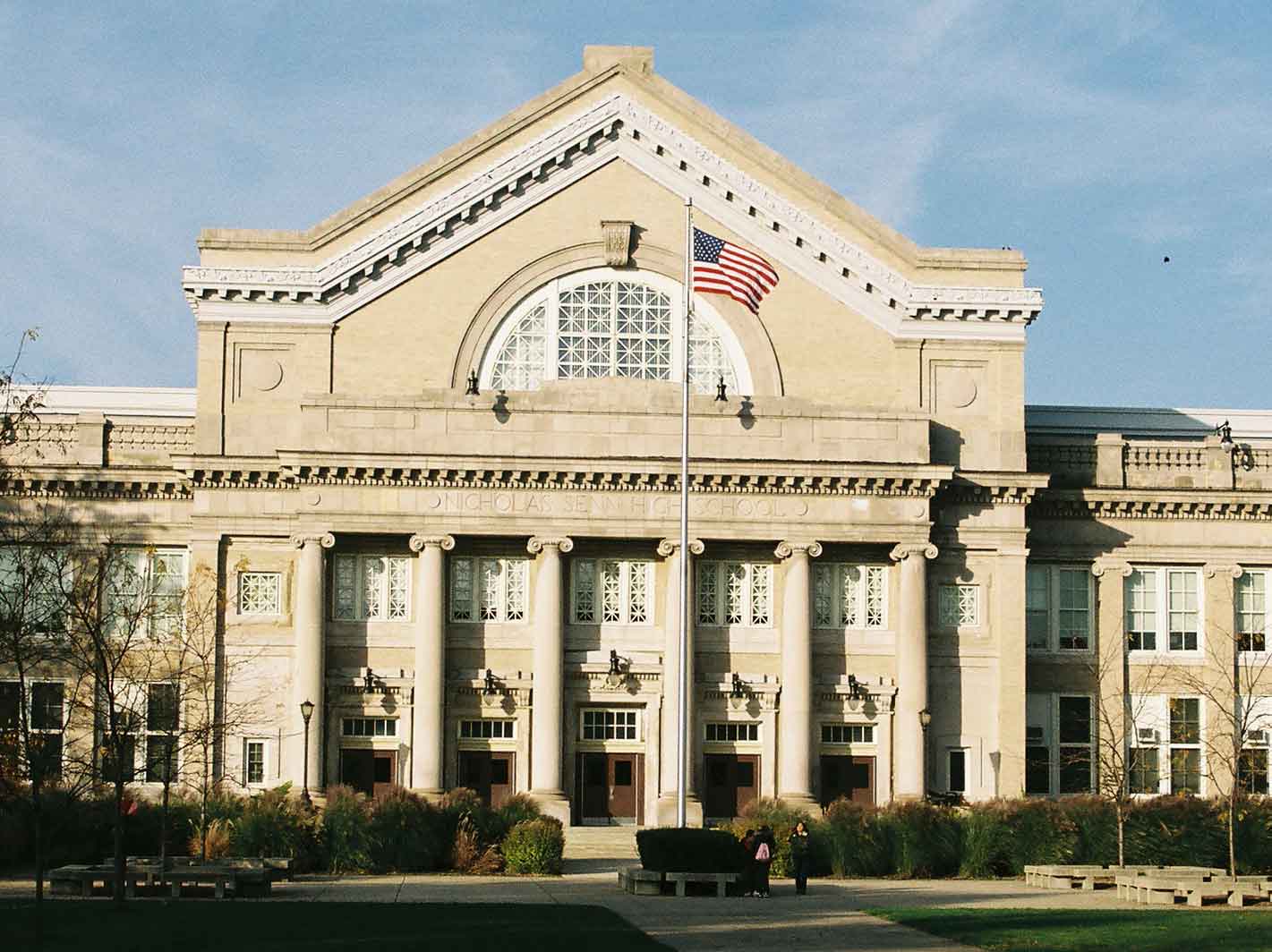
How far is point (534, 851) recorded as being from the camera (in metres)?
45.8

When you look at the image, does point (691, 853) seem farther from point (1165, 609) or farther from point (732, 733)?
point (1165, 609)

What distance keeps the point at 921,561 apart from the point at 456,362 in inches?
512

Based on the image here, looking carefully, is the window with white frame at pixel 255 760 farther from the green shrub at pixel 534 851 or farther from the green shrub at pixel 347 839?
the green shrub at pixel 534 851

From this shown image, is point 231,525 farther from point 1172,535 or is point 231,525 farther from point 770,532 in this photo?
point 1172,535

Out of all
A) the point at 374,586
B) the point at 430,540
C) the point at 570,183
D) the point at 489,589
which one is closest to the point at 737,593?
the point at 489,589

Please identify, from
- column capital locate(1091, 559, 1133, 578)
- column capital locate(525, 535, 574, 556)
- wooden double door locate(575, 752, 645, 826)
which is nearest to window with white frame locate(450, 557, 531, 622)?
column capital locate(525, 535, 574, 556)

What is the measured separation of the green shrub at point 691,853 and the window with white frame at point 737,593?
48.2ft

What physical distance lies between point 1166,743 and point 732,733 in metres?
12.2

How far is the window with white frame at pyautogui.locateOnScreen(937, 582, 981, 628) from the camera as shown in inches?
2245

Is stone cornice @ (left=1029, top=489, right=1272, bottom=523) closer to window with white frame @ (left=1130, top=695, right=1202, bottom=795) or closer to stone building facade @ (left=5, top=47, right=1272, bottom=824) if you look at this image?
stone building facade @ (left=5, top=47, right=1272, bottom=824)

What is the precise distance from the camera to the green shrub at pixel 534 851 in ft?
150

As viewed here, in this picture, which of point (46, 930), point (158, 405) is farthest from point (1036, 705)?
point (46, 930)

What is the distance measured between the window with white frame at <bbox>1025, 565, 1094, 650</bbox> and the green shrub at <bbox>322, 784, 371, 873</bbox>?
2095cm

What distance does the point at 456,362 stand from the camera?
56969mm
